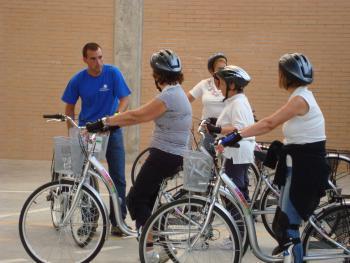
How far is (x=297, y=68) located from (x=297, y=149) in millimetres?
593

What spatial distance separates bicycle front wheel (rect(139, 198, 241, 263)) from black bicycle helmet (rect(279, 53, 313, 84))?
1.14 metres

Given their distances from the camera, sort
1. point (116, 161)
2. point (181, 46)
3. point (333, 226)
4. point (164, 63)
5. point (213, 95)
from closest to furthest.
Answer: point (333, 226), point (164, 63), point (116, 161), point (213, 95), point (181, 46)

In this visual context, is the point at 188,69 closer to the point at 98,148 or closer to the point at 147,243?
the point at 98,148

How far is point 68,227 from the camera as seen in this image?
20.4 ft

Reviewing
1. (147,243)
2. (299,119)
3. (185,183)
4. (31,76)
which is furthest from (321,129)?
(31,76)

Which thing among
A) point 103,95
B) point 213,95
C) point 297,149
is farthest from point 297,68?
point 213,95

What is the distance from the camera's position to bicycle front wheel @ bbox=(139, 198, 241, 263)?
18.0ft

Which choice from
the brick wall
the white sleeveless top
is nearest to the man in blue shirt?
the white sleeveless top

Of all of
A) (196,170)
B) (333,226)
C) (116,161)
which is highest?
(196,170)

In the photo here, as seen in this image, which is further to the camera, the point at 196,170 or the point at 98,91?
the point at 98,91

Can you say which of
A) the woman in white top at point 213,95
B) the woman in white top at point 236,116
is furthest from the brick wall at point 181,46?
the woman in white top at point 236,116

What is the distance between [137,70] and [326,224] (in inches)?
299

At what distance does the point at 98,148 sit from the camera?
20.9 ft

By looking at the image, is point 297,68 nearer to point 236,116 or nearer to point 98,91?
point 236,116
